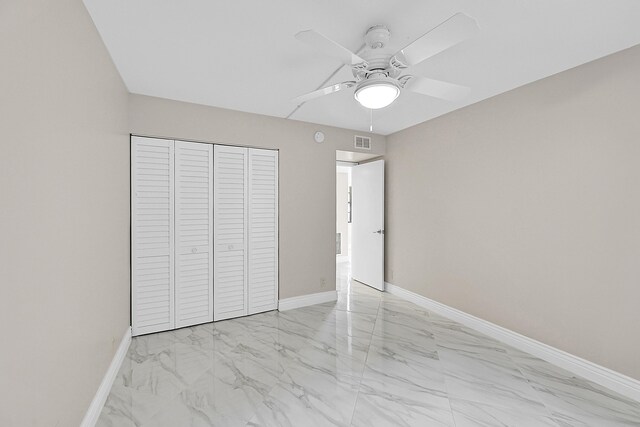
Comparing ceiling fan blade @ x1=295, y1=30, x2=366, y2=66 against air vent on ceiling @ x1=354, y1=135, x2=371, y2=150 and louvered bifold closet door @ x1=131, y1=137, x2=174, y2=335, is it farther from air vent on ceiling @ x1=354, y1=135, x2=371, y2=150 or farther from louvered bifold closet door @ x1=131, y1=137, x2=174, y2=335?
air vent on ceiling @ x1=354, y1=135, x2=371, y2=150

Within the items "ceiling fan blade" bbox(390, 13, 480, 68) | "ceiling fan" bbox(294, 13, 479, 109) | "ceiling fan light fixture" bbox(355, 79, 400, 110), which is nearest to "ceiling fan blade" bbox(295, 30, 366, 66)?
"ceiling fan" bbox(294, 13, 479, 109)

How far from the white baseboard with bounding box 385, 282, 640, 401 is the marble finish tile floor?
62 millimetres

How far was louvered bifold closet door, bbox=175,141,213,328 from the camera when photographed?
3021mm

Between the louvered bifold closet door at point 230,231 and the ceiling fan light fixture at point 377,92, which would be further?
the louvered bifold closet door at point 230,231

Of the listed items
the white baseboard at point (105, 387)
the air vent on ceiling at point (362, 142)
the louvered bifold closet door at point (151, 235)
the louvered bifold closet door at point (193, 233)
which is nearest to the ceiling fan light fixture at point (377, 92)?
the louvered bifold closet door at point (193, 233)

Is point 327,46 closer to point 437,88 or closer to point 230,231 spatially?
point 437,88

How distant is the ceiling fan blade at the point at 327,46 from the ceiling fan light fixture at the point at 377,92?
0.14 m

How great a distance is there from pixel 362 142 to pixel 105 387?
3805 millimetres

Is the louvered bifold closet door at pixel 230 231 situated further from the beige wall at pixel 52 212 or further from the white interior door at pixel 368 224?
the white interior door at pixel 368 224

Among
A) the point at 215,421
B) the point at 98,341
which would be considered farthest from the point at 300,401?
the point at 98,341

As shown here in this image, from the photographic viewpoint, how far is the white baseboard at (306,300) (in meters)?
3.60

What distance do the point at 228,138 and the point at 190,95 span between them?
0.57m

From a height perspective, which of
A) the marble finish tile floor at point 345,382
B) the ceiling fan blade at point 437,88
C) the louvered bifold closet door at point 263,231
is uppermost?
the ceiling fan blade at point 437,88

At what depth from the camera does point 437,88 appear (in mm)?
1903
